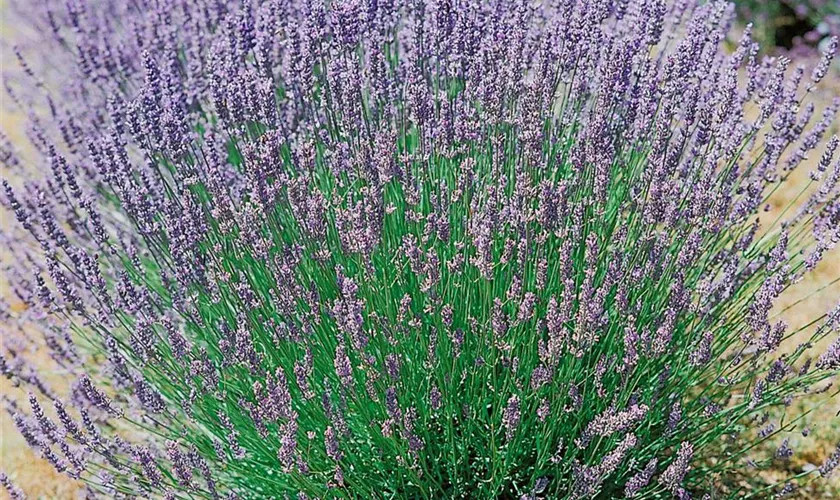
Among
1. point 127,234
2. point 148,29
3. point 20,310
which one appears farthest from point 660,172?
point 20,310

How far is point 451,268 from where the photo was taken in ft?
7.22

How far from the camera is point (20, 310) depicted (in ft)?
15.8

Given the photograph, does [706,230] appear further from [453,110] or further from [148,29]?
[148,29]

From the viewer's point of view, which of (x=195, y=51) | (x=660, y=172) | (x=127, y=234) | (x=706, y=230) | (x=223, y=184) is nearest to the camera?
(x=660, y=172)

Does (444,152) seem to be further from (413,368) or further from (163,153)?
(163,153)

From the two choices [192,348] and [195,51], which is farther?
[195,51]

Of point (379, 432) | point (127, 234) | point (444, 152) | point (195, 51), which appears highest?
point (444, 152)

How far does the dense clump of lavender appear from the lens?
7.07ft

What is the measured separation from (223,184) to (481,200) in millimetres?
761

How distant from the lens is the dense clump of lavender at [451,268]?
216cm

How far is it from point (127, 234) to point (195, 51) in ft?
2.79

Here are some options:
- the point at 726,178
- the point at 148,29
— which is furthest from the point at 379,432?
the point at 148,29

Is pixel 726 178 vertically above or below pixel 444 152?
below

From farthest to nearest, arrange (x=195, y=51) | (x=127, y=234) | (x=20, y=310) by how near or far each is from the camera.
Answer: (x=20, y=310) < (x=127, y=234) < (x=195, y=51)
